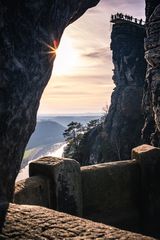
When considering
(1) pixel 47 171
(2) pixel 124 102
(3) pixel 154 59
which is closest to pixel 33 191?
(1) pixel 47 171

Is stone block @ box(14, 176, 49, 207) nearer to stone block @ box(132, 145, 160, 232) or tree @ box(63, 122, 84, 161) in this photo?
stone block @ box(132, 145, 160, 232)

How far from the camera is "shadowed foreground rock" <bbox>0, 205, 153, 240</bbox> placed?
2350 mm

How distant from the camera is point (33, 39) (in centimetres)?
618

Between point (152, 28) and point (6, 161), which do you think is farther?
point (152, 28)

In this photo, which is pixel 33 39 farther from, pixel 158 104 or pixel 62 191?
pixel 158 104

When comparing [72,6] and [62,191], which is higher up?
[72,6]

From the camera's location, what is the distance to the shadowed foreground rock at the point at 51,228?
235 cm

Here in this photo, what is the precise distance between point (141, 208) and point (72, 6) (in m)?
5.19

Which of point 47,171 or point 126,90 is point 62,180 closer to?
point 47,171

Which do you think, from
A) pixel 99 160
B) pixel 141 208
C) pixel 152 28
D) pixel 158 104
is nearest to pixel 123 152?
pixel 99 160

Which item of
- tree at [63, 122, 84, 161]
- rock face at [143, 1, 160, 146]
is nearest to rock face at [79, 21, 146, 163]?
tree at [63, 122, 84, 161]

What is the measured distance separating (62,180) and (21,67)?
246cm

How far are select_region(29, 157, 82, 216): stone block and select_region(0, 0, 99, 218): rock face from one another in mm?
723

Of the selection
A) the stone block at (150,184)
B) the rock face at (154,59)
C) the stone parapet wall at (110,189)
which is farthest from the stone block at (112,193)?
the rock face at (154,59)
